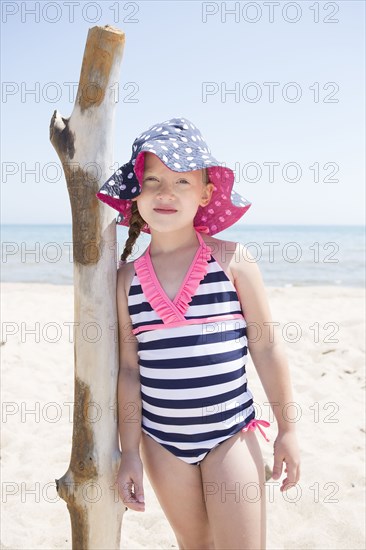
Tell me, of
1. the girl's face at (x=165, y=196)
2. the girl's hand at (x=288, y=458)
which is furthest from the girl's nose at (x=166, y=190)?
the girl's hand at (x=288, y=458)

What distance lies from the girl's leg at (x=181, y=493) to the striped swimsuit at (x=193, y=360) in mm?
37

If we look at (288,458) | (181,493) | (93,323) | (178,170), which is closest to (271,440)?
(288,458)

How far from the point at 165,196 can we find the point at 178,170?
0.40 ft

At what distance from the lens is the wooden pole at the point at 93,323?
1925 millimetres

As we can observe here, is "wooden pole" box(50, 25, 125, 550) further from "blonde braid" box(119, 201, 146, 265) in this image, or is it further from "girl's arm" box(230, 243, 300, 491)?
"girl's arm" box(230, 243, 300, 491)

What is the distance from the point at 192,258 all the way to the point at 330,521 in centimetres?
178

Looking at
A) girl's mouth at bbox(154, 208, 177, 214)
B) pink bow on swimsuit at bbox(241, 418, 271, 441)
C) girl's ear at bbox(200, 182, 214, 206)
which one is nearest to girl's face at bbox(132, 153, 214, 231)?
girl's mouth at bbox(154, 208, 177, 214)

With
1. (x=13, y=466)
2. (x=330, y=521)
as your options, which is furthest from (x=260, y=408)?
(x=13, y=466)

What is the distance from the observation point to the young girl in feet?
6.17

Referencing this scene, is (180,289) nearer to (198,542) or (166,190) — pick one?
(166,190)

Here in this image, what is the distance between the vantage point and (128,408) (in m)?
2.03

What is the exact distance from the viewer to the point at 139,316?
2.00 metres

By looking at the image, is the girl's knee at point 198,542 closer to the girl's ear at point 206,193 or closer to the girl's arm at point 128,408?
the girl's arm at point 128,408

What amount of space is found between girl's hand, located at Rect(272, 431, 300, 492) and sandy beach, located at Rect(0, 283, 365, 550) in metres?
0.98
